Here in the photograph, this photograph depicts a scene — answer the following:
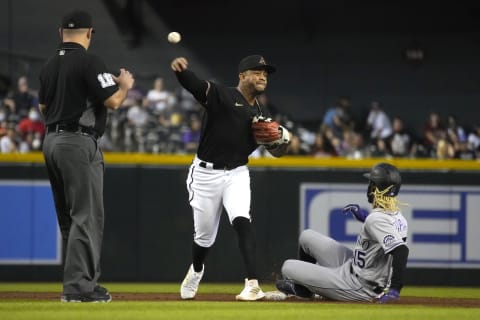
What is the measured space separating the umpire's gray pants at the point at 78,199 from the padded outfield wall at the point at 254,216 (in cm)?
361

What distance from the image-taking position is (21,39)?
15.9m

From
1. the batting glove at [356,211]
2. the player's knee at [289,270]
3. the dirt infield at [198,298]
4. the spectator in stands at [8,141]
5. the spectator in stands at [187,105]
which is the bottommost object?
the dirt infield at [198,298]

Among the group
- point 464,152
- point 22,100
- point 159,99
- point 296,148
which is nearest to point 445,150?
point 464,152

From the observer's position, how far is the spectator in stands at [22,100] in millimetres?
14016

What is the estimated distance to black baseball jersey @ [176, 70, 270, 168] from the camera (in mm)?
7340

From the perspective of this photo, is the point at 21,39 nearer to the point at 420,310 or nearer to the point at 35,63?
the point at 35,63

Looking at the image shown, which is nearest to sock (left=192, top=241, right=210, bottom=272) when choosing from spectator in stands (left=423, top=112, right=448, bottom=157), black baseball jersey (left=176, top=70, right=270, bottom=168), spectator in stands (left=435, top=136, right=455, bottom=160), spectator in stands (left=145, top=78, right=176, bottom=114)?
black baseball jersey (left=176, top=70, right=270, bottom=168)

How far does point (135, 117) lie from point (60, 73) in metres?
8.00

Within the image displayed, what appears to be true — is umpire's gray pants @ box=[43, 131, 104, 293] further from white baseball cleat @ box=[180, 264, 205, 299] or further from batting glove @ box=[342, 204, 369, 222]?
batting glove @ box=[342, 204, 369, 222]

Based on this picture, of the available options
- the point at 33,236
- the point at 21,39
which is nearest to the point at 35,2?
the point at 21,39

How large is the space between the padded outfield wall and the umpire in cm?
356

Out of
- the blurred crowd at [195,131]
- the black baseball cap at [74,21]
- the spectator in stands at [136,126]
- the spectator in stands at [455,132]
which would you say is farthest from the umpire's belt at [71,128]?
the spectator in stands at [455,132]

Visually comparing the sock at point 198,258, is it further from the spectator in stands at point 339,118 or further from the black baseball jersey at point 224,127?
the spectator in stands at point 339,118

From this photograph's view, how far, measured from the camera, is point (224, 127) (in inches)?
290
